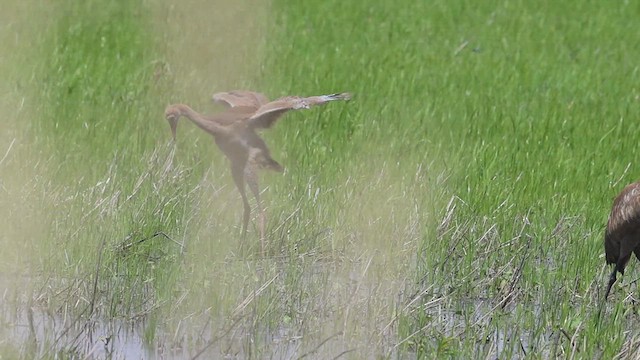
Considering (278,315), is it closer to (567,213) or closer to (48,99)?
(567,213)

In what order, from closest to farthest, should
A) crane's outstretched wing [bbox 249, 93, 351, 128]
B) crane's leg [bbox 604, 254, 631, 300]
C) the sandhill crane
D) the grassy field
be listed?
the grassy field → crane's leg [bbox 604, 254, 631, 300] → crane's outstretched wing [bbox 249, 93, 351, 128] → the sandhill crane

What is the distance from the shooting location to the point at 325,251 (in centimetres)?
579

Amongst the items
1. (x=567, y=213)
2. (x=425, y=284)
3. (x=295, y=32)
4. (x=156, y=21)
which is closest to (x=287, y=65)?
(x=295, y=32)

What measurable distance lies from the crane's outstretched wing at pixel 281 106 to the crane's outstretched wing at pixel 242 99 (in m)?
0.21

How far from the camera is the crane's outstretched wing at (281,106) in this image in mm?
5618

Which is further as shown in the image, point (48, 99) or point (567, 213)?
point (48, 99)

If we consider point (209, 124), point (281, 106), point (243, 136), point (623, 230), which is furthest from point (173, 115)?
point (623, 230)

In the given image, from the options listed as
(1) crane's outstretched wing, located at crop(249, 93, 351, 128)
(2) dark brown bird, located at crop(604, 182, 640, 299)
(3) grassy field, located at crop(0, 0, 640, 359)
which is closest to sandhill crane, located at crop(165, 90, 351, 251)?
(1) crane's outstretched wing, located at crop(249, 93, 351, 128)

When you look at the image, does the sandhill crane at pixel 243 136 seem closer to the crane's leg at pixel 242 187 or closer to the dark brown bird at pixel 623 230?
the crane's leg at pixel 242 187

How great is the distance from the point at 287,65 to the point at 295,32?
171 centimetres

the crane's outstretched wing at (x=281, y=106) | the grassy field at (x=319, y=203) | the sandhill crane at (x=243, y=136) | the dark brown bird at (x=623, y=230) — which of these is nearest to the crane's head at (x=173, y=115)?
the sandhill crane at (x=243, y=136)

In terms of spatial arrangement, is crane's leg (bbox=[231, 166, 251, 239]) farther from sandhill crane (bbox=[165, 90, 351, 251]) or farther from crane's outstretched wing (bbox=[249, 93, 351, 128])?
crane's outstretched wing (bbox=[249, 93, 351, 128])

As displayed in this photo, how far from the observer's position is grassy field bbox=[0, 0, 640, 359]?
→ 4.77 meters

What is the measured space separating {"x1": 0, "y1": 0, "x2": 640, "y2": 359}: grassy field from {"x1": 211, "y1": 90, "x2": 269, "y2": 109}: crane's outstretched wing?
1.24 ft
